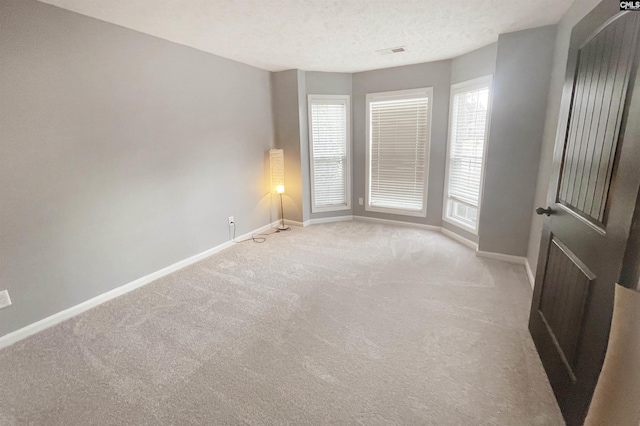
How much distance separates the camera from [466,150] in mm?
3752

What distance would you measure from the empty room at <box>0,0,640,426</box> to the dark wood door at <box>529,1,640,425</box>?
0.05 ft

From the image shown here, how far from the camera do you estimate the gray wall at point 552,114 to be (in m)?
2.34

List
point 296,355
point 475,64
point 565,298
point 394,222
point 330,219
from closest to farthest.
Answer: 1. point 565,298
2. point 296,355
3. point 475,64
4. point 394,222
5. point 330,219

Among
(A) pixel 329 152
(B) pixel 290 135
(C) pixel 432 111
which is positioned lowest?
(A) pixel 329 152

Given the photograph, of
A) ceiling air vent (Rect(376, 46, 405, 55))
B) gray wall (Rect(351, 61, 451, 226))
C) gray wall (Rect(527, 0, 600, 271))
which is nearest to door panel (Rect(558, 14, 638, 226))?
gray wall (Rect(527, 0, 600, 271))

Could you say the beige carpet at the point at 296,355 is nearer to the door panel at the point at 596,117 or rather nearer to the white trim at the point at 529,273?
the white trim at the point at 529,273

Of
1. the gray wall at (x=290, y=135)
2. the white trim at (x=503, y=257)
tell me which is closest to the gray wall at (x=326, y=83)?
the gray wall at (x=290, y=135)

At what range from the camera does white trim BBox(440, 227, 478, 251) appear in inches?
145

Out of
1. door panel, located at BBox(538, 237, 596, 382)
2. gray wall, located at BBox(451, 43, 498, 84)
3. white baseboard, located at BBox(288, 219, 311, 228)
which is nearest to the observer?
door panel, located at BBox(538, 237, 596, 382)

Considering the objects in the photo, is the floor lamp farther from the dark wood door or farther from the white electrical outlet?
the dark wood door

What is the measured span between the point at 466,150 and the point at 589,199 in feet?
8.54

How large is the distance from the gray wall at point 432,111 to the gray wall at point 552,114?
1.37m

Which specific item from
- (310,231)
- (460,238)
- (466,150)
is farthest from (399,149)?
(310,231)

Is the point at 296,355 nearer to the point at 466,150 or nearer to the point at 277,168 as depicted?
the point at 277,168
